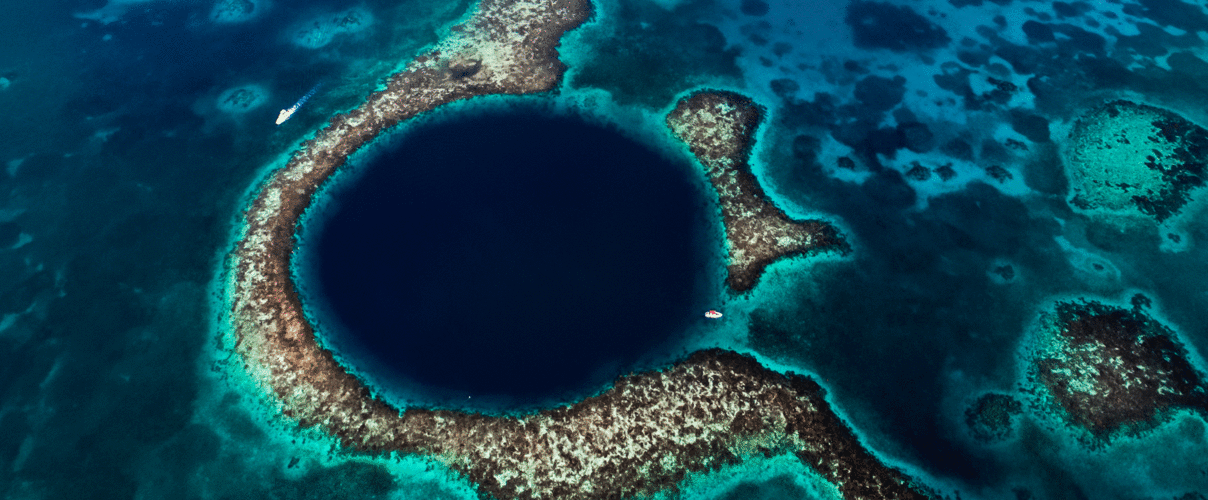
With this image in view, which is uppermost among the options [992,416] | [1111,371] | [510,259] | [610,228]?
[610,228]

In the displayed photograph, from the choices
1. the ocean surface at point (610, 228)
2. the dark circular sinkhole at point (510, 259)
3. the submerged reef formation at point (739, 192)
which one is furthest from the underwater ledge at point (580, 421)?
the dark circular sinkhole at point (510, 259)

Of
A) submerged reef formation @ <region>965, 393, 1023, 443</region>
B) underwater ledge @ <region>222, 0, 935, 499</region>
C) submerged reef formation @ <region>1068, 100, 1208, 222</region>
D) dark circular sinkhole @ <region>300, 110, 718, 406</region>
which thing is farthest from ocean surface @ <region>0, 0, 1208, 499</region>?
underwater ledge @ <region>222, 0, 935, 499</region>

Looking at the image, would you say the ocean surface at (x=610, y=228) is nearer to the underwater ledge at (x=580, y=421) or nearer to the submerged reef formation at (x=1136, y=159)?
the submerged reef formation at (x=1136, y=159)

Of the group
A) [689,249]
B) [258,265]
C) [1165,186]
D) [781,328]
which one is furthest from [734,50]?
[258,265]

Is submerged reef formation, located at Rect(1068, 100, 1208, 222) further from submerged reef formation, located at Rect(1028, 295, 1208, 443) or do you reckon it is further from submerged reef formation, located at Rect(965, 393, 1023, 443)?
submerged reef formation, located at Rect(965, 393, 1023, 443)

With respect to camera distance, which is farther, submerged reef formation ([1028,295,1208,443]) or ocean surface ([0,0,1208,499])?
submerged reef formation ([1028,295,1208,443])

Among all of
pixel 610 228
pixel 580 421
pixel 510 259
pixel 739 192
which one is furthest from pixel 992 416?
pixel 510 259

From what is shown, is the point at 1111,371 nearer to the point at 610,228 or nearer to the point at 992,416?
the point at 992,416
